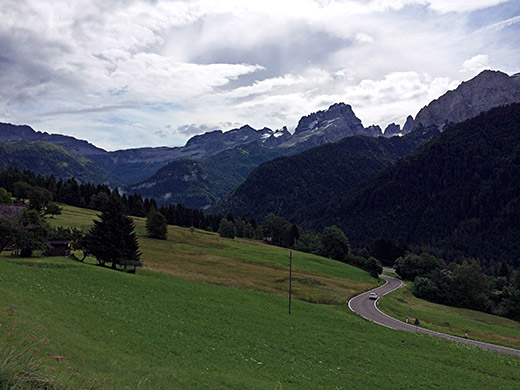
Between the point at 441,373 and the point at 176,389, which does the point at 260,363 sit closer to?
the point at 176,389

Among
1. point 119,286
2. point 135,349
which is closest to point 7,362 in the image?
point 135,349

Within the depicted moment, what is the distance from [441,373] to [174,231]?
11249 centimetres

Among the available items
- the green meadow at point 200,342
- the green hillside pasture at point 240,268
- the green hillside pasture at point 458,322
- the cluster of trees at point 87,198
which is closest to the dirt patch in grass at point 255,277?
the green hillside pasture at point 240,268

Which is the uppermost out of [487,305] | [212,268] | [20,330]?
[20,330]

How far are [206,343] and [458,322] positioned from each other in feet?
212

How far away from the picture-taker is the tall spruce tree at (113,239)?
5747cm

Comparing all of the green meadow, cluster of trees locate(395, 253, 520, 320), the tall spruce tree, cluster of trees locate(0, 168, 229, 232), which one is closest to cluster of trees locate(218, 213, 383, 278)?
cluster of trees locate(395, 253, 520, 320)

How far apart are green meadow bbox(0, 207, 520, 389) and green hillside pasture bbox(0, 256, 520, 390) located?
108 mm

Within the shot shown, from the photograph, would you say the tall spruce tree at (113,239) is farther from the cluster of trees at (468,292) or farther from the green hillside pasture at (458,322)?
the cluster of trees at (468,292)

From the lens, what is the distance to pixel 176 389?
1698 centimetres

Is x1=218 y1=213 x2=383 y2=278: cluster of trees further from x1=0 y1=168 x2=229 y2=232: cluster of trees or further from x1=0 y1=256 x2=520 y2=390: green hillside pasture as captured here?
x1=0 y1=256 x2=520 y2=390: green hillside pasture

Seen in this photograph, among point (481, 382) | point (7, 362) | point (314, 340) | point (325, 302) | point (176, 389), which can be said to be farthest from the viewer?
point (325, 302)

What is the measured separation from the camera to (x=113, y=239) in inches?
2297

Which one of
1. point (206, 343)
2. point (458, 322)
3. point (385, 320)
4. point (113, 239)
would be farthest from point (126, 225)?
point (458, 322)
